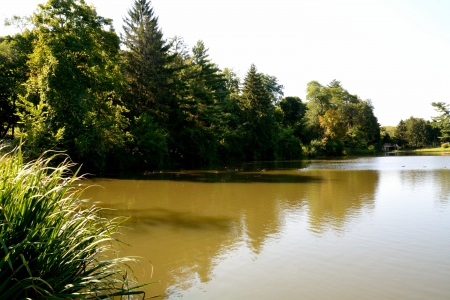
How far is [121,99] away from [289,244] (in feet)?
78.0

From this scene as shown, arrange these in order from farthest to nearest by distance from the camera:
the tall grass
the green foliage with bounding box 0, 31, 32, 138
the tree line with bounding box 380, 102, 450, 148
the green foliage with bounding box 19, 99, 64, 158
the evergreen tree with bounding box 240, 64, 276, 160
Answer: the tree line with bounding box 380, 102, 450, 148 < the evergreen tree with bounding box 240, 64, 276, 160 < the green foliage with bounding box 0, 31, 32, 138 < the green foliage with bounding box 19, 99, 64, 158 < the tall grass

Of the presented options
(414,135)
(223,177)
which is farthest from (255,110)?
(414,135)

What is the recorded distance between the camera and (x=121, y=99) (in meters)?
28.0

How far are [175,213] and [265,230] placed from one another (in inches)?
126

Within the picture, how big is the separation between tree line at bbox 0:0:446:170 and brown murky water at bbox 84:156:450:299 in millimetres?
8945

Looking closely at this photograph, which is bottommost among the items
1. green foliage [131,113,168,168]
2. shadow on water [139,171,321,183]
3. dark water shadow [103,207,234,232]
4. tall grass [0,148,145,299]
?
dark water shadow [103,207,234,232]

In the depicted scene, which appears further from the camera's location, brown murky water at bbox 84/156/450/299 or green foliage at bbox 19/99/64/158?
green foliage at bbox 19/99/64/158

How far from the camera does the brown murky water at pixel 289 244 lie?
505 cm

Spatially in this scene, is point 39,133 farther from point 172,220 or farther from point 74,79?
point 172,220

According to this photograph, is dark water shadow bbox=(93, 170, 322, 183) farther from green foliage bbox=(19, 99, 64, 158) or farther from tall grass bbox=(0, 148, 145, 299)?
tall grass bbox=(0, 148, 145, 299)

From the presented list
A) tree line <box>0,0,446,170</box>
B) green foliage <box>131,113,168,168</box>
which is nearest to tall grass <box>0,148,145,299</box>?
tree line <box>0,0,446,170</box>

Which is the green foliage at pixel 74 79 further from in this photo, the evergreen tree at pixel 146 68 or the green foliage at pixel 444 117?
the green foliage at pixel 444 117

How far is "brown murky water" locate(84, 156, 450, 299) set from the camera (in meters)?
5.05

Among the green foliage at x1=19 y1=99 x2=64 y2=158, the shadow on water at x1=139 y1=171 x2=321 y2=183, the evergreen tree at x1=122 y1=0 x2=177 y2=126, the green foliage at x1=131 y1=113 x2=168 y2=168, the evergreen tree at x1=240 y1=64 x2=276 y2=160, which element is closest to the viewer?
the green foliage at x1=19 y1=99 x2=64 y2=158
